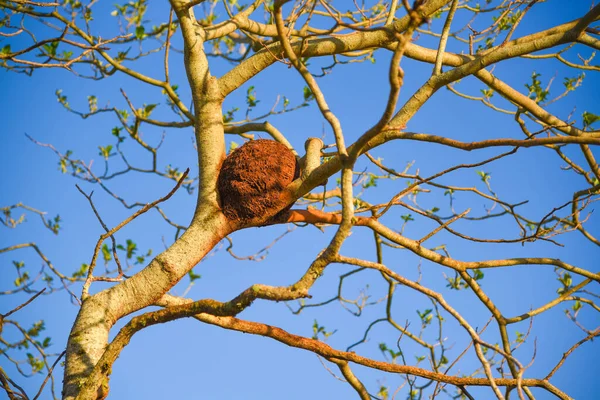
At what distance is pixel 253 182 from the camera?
3205mm

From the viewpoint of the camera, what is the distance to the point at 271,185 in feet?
10.6

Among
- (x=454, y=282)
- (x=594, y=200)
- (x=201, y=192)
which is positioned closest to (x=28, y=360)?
(x=201, y=192)

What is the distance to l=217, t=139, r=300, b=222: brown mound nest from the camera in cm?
320

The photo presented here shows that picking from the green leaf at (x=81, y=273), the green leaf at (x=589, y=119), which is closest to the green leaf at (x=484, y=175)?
the green leaf at (x=589, y=119)

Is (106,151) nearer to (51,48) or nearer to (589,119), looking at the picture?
(51,48)

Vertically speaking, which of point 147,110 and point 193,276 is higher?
point 147,110

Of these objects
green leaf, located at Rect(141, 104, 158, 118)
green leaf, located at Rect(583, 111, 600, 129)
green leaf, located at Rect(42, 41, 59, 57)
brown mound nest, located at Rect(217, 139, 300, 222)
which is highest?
green leaf, located at Rect(42, 41, 59, 57)

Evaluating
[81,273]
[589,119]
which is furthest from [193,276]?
[589,119]

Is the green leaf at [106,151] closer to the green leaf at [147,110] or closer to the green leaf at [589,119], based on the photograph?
the green leaf at [147,110]

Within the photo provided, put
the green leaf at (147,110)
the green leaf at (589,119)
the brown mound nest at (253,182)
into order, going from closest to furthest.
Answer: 1. the brown mound nest at (253,182)
2. the green leaf at (589,119)
3. the green leaf at (147,110)

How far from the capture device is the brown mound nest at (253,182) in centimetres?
320

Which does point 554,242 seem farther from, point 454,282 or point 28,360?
point 28,360

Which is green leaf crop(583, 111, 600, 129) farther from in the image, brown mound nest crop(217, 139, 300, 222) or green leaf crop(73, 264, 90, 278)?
green leaf crop(73, 264, 90, 278)

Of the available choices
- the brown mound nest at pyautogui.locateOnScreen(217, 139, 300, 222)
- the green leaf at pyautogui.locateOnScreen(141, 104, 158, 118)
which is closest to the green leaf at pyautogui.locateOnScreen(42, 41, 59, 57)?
the green leaf at pyautogui.locateOnScreen(141, 104, 158, 118)
